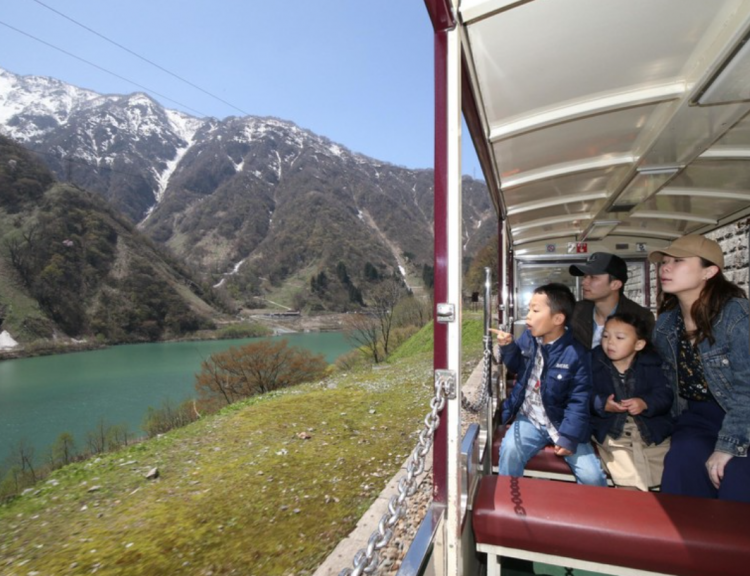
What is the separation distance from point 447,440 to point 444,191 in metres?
0.90

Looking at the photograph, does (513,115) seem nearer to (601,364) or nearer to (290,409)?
(601,364)

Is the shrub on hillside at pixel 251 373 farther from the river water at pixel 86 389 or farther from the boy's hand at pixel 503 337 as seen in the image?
the boy's hand at pixel 503 337

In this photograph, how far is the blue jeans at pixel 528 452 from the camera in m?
2.36

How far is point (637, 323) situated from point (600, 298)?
20.6 inches

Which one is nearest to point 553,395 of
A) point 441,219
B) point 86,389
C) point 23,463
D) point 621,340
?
point 621,340

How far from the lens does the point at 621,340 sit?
96.1 inches

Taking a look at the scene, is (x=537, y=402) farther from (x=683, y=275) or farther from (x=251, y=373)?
(x=251, y=373)

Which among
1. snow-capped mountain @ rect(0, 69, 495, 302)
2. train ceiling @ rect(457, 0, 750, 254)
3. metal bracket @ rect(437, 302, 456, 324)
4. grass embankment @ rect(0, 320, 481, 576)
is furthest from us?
snow-capped mountain @ rect(0, 69, 495, 302)

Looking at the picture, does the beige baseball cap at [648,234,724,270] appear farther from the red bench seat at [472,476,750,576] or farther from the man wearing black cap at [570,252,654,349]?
the red bench seat at [472,476,750,576]

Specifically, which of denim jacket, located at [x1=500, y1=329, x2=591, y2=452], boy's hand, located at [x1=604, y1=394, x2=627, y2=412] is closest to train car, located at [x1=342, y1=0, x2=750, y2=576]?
denim jacket, located at [x1=500, y1=329, x2=591, y2=452]

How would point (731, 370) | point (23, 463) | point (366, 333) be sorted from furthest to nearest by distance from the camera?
point (366, 333) → point (23, 463) → point (731, 370)

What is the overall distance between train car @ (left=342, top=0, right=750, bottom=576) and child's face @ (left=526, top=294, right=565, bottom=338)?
625mm

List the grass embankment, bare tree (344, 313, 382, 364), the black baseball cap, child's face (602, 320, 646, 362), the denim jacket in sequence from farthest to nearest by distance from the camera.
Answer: bare tree (344, 313, 382, 364), the grass embankment, the black baseball cap, child's face (602, 320, 646, 362), the denim jacket

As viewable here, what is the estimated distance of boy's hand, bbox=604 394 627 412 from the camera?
Answer: 7.70 feet
